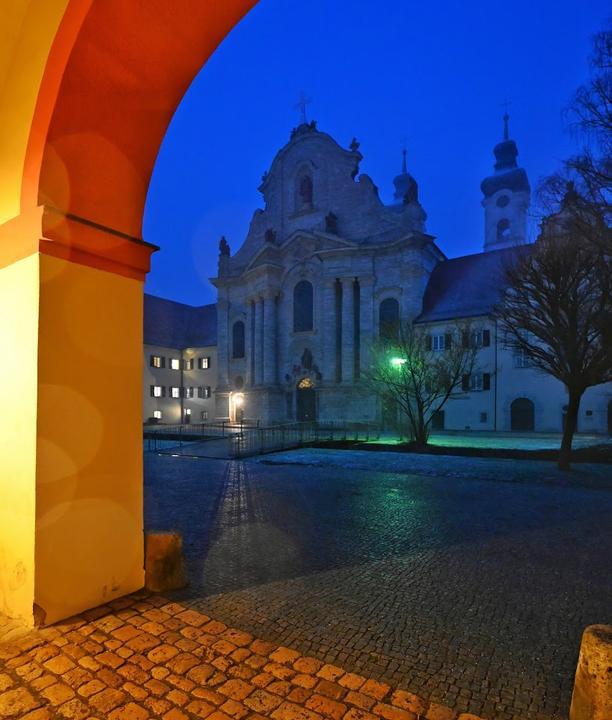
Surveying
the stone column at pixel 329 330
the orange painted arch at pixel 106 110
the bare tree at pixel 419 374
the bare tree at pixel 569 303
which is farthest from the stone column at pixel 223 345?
the orange painted arch at pixel 106 110

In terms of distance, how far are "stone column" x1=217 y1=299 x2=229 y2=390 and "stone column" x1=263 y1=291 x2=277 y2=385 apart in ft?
18.1

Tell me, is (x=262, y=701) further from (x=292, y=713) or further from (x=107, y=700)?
(x=107, y=700)

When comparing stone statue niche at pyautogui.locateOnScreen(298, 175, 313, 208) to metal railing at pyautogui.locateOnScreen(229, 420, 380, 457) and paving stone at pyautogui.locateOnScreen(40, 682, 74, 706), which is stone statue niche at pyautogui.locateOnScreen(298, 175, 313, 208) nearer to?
metal railing at pyautogui.locateOnScreen(229, 420, 380, 457)

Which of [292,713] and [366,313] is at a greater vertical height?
[366,313]

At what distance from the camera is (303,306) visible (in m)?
38.7

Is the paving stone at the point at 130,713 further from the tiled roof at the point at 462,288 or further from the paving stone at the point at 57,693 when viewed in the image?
the tiled roof at the point at 462,288

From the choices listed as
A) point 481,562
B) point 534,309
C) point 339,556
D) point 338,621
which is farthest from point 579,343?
point 338,621

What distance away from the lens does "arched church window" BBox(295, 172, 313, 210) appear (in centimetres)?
4009

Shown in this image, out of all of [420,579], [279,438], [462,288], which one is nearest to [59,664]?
[420,579]

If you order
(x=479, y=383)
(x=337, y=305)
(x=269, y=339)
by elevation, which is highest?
(x=337, y=305)

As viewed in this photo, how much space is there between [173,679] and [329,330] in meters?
33.7

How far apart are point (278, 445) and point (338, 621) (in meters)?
15.9

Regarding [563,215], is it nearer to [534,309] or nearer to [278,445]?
[534,309]

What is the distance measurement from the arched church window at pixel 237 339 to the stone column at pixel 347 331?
1179 centimetres
